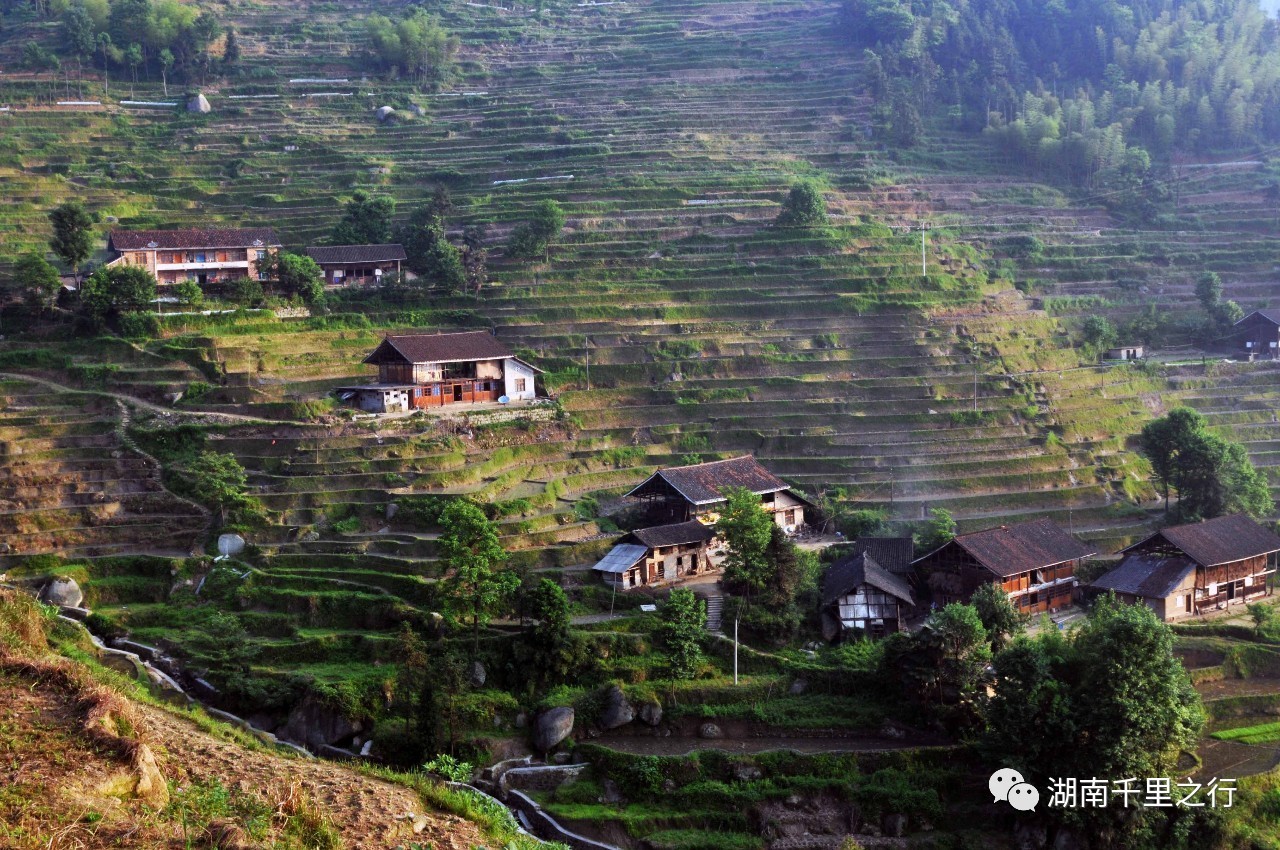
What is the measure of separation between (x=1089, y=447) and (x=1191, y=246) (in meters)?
18.5

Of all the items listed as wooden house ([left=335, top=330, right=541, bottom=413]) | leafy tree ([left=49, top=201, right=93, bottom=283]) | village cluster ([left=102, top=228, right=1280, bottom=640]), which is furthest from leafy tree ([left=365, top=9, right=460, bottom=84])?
village cluster ([left=102, top=228, right=1280, bottom=640])

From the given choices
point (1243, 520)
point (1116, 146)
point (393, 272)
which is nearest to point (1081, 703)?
point (1243, 520)

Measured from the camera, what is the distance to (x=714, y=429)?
36.8 m

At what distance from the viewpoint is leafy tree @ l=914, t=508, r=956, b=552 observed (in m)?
29.9

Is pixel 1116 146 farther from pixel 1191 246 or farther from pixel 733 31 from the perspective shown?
pixel 733 31

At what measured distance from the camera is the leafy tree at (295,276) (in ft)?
128

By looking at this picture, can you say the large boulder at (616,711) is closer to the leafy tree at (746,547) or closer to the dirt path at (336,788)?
the leafy tree at (746,547)

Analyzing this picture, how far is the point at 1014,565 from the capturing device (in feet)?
92.8

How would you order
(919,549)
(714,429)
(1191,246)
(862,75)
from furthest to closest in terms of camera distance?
1. (862,75)
2. (1191,246)
3. (714,429)
4. (919,549)

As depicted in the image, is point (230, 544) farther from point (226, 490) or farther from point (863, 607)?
point (863, 607)

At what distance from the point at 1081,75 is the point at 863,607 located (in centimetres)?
5011

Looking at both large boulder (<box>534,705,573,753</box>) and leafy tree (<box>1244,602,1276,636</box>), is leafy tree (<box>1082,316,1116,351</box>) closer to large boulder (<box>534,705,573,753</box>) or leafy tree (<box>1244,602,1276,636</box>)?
leafy tree (<box>1244,602,1276,636</box>)

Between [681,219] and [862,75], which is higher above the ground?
[862,75]

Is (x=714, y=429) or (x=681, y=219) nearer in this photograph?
(x=714, y=429)
